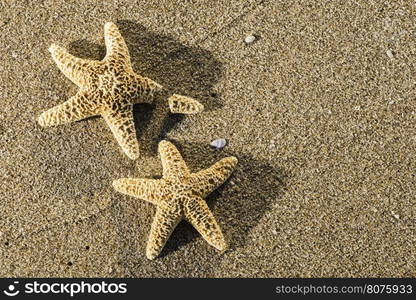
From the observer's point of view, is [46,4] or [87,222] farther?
[46,4]

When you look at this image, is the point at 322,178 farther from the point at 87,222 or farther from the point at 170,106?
the point at 87,222

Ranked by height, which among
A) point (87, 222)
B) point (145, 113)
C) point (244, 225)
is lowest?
point (87, 222)

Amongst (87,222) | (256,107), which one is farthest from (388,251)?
(87,222)

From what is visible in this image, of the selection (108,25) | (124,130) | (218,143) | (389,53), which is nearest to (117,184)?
(124,130)

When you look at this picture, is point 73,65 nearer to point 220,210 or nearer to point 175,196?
point 175,196

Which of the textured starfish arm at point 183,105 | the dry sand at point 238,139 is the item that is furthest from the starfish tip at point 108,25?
the textured starfish arm at point 183,105

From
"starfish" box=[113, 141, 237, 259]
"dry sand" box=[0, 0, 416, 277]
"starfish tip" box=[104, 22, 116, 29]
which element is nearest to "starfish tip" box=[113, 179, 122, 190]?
"starfish" box=[113, 141, 237, 259]
